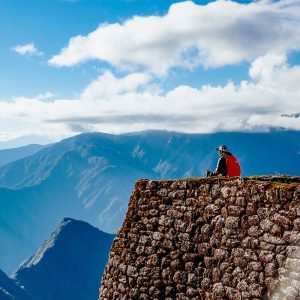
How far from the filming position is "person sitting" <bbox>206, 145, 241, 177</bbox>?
1537cm

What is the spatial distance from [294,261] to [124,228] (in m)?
6.41

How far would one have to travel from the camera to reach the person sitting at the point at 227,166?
15367mm

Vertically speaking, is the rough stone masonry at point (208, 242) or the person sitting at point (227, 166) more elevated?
the person sitting at point (227, 166)

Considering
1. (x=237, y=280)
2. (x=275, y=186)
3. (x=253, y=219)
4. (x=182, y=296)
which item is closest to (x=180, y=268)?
(x=182, y=296)

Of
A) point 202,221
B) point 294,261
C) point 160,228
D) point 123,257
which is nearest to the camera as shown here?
point 294,261

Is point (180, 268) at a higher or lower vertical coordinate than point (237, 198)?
lower

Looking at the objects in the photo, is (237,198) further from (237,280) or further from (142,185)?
(142,185)

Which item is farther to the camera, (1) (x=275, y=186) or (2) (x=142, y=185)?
(2) (x=142, y=185)

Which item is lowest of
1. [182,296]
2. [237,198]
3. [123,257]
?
[182,296]

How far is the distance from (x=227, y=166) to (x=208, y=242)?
132 inches

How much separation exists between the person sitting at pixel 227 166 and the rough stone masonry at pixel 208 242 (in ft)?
4.66

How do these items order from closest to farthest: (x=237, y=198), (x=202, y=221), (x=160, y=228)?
(x=237, y=198), (x=202, y=221), (x=160, y=228)

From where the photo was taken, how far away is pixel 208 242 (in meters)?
12.8

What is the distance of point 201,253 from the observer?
1296 cm
